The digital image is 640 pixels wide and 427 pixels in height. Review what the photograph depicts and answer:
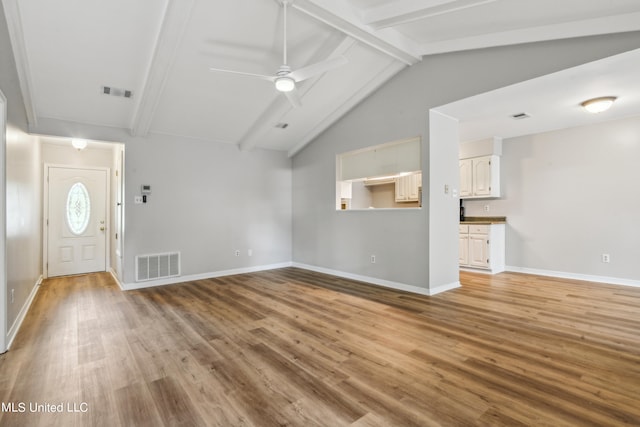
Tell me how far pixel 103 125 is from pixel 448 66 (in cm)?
520

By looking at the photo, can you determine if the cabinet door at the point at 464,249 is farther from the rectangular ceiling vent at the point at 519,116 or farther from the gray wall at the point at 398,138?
the rectangular ceiling vent at the point at 519,116

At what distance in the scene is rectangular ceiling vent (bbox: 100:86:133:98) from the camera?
3985 mm

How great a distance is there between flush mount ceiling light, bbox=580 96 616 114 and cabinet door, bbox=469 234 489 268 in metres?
2.55

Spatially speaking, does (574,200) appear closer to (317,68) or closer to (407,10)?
(407,10)

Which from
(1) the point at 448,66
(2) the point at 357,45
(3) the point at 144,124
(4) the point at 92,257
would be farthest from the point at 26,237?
(1) the point at 448,66

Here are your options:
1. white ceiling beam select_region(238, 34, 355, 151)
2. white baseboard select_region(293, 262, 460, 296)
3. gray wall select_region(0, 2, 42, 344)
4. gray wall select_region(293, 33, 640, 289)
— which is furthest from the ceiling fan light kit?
white baseboard select_region(293, 262, 460, 296)

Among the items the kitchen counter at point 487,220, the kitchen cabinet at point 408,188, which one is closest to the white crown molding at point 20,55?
the kitchen cabinet at point 408,188

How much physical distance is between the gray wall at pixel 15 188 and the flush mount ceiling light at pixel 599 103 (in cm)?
648

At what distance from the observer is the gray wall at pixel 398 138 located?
10.9ft

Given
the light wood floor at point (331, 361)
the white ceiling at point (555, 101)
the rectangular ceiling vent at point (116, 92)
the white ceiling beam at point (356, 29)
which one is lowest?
the light wood floor at point (331, 361)

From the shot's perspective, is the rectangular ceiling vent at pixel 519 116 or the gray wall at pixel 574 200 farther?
the gray wall at pixel 574 200

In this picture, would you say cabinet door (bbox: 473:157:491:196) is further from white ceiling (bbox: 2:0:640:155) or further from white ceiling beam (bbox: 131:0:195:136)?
white ceiling beam (bbox: 131:0:195:136)

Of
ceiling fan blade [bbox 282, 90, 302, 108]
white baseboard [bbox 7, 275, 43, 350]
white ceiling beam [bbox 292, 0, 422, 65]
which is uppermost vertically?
white ceiling beam [bbox 292, 0, 422, 65]

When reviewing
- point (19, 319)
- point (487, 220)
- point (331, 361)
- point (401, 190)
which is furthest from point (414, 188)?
point (19, 319)
